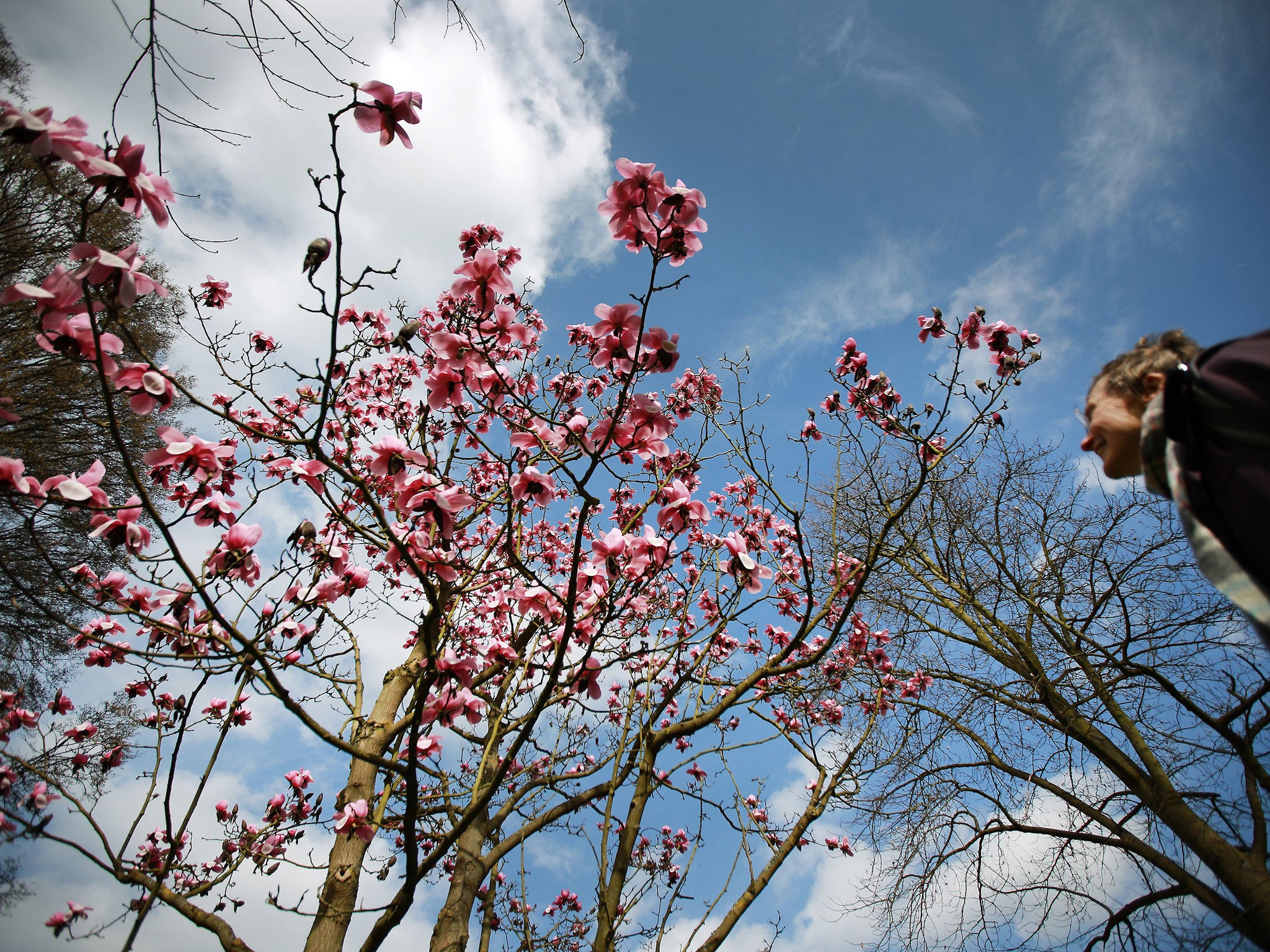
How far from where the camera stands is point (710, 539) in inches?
159

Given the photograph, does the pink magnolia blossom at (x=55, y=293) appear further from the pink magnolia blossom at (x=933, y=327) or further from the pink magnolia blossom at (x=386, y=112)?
the pink magnolia blossom at (x=933, y=327)

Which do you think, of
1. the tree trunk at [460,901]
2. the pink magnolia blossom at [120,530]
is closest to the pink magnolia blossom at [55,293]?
the pink magnolia blossom at [120,530]

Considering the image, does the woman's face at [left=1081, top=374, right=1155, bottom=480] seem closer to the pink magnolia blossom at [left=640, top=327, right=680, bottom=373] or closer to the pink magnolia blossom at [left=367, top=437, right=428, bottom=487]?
the pink magnolia blossom at [left=640, top=327, right=680, bottom=373]

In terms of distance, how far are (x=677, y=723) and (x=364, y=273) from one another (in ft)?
8.71

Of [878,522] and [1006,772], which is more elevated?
[878,522]

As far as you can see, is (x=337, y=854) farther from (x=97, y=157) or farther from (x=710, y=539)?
(x=97, y=157)

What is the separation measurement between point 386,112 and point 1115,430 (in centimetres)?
190

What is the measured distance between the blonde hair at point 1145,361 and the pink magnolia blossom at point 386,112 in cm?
179

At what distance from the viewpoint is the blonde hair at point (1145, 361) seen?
124 cm

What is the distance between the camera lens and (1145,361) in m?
1.26

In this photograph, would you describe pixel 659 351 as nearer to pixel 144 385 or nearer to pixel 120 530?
pixel 144 385

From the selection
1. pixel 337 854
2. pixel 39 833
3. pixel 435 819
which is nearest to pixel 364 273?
pixel 39 833

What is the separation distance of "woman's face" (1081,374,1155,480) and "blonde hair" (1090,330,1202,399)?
0.06ft

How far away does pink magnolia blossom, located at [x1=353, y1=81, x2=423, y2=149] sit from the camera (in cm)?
146
